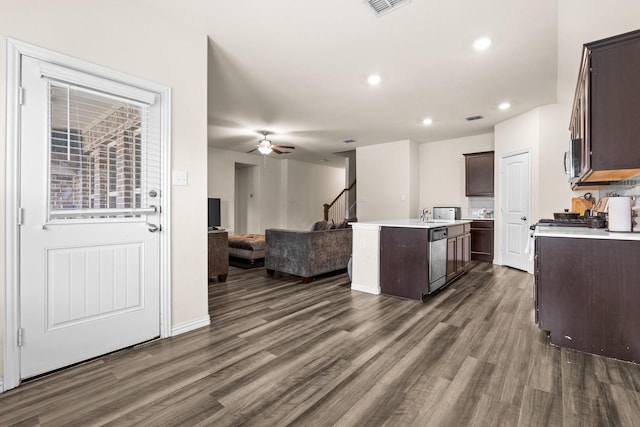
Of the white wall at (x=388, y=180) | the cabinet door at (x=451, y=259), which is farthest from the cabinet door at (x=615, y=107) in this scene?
the white wall at (x=388, y=180)

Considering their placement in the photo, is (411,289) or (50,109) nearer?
(50,109)

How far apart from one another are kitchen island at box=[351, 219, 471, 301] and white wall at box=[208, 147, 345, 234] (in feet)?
16.9

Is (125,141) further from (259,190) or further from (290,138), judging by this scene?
(259,190)

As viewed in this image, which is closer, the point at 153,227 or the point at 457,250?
the point at 153,227

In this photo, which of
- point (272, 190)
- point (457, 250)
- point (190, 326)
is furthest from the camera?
point (272, 190)

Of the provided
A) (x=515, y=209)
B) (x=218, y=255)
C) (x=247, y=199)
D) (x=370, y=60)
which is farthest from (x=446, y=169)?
(x=247, y=199)

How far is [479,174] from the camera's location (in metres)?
6.34

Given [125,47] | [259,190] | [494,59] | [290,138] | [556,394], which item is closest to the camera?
[556,394]

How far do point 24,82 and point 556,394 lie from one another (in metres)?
3.72

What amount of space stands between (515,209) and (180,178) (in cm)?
553

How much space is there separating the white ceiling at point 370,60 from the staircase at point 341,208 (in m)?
3.27

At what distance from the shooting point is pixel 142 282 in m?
2.43

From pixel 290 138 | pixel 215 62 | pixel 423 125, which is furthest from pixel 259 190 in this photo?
pixel 215 62

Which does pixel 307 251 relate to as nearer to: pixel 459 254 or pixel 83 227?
pixel 459 254
